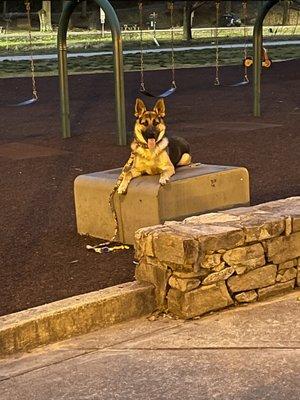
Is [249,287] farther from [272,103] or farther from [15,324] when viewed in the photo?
[272,103]

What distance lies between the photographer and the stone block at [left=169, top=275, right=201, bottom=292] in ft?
20.3

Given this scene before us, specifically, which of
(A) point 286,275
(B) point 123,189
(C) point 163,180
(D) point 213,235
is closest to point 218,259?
(D) point 213,235

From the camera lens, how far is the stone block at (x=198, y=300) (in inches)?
244

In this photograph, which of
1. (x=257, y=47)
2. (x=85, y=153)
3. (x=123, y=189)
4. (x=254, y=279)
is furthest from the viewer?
(x=257, y=47)

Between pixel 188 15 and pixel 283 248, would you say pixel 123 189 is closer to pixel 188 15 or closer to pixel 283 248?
pixel 283 248

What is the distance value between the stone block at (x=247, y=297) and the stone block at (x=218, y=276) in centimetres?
20

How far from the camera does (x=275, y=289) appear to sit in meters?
6.64

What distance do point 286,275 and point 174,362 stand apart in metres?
1.58

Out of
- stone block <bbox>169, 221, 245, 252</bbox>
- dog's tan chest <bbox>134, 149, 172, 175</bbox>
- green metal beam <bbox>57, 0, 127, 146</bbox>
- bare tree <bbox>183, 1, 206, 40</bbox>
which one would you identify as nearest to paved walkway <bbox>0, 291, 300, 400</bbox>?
stone block <bbox>169, 221, 245, 252</bbox>

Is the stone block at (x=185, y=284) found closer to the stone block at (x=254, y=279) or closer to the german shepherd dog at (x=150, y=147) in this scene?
the stone block at (x=254, y=279)

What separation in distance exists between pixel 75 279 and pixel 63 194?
360 cm

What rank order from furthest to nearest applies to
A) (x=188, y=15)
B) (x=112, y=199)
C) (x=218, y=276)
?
1. (x=188, y=15)
2. (x=112, y=199)
3. (x=218, y=276)

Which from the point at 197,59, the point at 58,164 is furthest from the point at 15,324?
the point at 197,59

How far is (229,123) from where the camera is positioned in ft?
55.3
